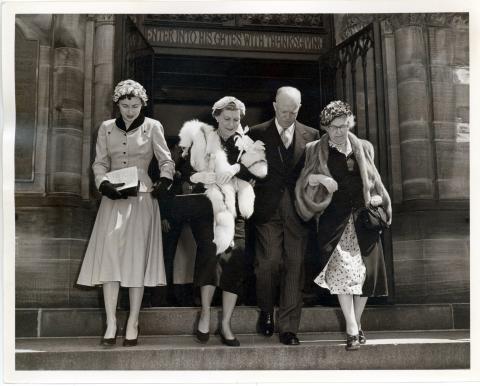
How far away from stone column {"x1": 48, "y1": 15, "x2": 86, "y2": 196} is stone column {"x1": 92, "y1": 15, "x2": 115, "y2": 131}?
0.11 metres

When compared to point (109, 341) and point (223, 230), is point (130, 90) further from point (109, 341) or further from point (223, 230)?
point (109, 341)

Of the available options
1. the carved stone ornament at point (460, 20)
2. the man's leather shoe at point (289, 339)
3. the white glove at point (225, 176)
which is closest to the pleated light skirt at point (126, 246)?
the white glove at point (225, 176)

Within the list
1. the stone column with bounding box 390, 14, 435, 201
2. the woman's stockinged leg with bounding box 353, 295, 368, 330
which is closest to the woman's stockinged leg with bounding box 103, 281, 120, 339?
the woman's stockinged leg with bounding box 353, 295, 368, 330

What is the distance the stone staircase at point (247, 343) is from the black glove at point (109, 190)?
0.89 meters

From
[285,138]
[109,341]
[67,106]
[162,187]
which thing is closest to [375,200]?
[285,138]

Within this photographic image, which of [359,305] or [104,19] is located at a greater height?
[104,19]

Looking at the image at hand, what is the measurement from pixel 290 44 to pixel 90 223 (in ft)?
7.43

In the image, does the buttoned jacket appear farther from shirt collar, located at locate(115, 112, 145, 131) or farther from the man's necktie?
the man's necktie

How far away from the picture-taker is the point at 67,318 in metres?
4.98

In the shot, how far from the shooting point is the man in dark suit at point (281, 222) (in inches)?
194

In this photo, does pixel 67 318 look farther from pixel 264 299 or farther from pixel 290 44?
pixel 290 44

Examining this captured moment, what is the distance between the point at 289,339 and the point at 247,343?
0.31 metres

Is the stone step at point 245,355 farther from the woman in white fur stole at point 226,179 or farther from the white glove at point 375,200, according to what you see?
the white glove at point 375,200

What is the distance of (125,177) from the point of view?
4.92 meters
